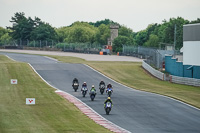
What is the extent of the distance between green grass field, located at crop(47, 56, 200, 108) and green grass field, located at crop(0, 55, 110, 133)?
10.9m

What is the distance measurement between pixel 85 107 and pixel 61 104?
219 cm

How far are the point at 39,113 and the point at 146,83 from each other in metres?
29.0

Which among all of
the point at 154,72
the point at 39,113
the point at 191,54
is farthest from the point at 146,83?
the point at 39,113

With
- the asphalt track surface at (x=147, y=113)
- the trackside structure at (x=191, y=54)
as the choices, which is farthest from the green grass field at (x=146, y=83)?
the trackside structure at (x=191, y=54)

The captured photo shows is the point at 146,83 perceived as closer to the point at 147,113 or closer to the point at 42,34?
the point at 147,113

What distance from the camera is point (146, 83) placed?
57.0 meters

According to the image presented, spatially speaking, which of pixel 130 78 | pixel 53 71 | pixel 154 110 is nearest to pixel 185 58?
pixel 130 78

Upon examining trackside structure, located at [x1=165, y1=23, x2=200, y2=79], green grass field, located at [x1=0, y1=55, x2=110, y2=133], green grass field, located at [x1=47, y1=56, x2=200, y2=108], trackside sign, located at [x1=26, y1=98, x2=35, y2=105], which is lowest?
green grass field, located at [x1=47, y1=56, x2=200, y2=108]

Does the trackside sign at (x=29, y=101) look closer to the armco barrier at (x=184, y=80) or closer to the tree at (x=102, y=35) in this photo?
the armco barrier at (x=184, y=80)

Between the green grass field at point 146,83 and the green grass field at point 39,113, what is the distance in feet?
35.8

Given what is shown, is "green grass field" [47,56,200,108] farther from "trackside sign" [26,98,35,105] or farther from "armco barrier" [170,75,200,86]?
"trackside sign" [26,98,35,105]

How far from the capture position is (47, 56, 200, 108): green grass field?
144ft

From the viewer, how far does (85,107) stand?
111 ft

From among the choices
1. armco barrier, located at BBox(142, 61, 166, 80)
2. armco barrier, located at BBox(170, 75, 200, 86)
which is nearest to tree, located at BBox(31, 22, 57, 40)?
armco barrier, located at BBox(142, 61, 166, 80)
